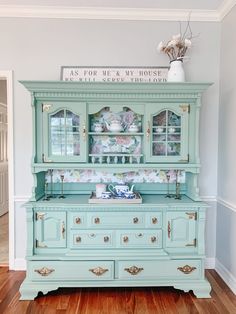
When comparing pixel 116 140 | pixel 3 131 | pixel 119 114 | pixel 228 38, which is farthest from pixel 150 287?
pixel 3 131

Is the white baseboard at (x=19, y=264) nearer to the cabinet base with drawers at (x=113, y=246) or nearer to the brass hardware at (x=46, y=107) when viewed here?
the cabinet base with drawers at (x=113, y=246)

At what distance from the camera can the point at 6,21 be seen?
2.90 meters

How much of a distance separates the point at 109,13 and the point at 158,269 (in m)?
2.66

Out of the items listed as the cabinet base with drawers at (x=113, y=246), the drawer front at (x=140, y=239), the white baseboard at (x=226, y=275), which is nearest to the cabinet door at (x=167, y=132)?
the cabinet base with drawers at (x=113, y=246)

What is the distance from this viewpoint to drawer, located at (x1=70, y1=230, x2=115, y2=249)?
246cm

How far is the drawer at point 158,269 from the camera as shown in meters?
2.46

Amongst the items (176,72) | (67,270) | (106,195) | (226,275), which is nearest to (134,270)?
(67,270)

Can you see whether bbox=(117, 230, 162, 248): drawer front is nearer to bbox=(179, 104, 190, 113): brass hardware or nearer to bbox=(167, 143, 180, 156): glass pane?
bbox=(167, 143, 180, 156): glass pane

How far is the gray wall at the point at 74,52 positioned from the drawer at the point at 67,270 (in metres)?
0.64

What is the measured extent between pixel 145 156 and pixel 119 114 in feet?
1.77

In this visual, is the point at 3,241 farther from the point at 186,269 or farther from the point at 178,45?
the point at 178,45

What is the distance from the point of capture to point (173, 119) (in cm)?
263

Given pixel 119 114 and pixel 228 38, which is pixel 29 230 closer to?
pixel 119 114

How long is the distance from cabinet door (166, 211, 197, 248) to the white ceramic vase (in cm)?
130
